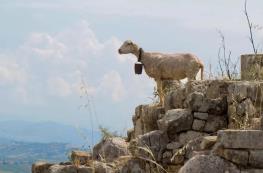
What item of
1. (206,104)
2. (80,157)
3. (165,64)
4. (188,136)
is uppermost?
(165,64)

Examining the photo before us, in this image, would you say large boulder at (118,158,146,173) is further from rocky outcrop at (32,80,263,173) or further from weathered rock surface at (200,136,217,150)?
weathered rock surface at (200,136,217,150)

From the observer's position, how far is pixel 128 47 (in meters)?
23.1

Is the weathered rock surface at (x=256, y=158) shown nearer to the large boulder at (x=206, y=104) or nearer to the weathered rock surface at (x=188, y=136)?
the weathered rock surface at (x=188, y=136)

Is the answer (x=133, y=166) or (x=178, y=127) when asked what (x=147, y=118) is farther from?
(x=133, y=166)

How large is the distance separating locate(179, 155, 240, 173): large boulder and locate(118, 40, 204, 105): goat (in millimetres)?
6782

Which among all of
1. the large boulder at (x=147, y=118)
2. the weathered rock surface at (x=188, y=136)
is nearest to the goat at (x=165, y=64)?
the large boulder at (x=147, y=118)

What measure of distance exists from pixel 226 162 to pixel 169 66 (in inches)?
334

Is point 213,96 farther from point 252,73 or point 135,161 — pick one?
point 135,161

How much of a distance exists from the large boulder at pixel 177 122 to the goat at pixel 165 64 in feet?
6.85

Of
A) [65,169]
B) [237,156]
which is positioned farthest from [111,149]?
[237,156]

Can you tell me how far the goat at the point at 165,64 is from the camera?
20.8 metres

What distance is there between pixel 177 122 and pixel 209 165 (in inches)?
181

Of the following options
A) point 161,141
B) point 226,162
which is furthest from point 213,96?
point 226,162

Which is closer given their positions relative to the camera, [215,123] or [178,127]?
[215,123]
